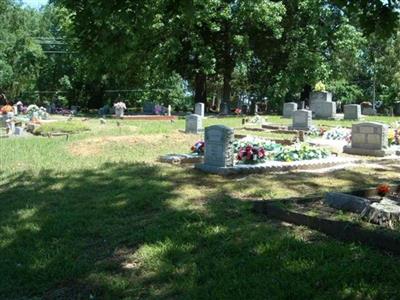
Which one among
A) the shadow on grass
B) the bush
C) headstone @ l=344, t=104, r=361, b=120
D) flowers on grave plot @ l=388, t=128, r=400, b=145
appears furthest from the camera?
headstone @ l=344, t=104, r=361, b=120

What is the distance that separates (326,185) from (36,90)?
174 feet

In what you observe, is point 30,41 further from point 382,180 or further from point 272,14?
point 382,180

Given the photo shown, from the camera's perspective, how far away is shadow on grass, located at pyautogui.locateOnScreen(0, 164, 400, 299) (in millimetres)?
4797

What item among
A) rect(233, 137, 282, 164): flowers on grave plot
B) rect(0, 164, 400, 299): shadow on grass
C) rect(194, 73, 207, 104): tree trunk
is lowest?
rect(0, 164, 400, 299): shadow on grass

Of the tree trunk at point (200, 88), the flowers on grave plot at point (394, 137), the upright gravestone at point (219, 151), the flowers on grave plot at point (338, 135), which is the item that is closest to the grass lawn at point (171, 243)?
the upright gravestone at point (219, 151)

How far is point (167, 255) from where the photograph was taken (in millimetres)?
5715

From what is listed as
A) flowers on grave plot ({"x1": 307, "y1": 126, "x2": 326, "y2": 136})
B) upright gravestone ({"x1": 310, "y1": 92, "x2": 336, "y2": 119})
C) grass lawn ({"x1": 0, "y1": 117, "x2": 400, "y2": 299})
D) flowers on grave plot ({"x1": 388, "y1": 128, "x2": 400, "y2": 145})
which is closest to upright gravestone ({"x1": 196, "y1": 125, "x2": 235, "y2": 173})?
grass lawn ({"x1": 0, "y1": 117, "x2": 400, "y2": 299})

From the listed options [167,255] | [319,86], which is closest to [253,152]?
[167,255]

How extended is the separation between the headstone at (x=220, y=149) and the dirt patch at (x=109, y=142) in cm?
410

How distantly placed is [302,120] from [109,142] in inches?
315

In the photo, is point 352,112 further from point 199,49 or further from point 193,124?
point 193,124

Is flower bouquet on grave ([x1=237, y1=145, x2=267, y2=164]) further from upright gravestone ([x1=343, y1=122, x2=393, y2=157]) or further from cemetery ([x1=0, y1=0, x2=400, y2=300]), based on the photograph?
upright gravestone ([x1=343, y1=122, x2=393, y2=157])

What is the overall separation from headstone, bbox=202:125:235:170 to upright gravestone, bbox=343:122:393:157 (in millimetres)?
4576

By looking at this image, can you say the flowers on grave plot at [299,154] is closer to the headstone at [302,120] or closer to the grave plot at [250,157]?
the grave plot at [250,157]
